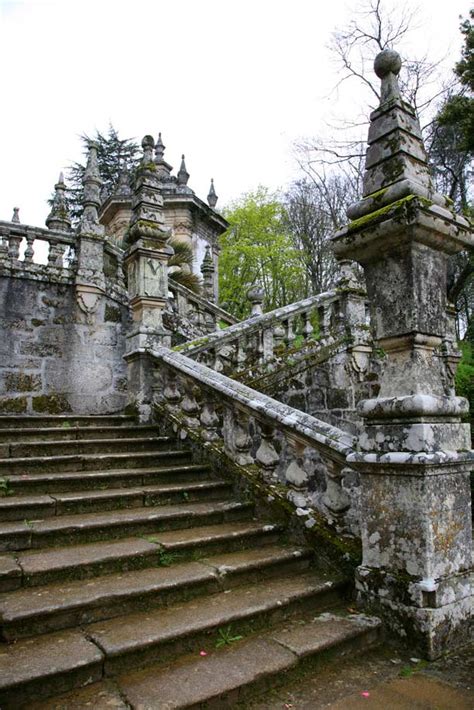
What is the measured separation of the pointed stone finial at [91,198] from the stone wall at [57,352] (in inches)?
46.4

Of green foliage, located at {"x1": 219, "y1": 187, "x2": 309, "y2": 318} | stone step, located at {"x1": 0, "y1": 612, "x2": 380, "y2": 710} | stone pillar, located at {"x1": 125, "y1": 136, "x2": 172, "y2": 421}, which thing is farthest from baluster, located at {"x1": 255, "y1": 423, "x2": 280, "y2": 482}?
green foliage, located at {"x1": 219, "y1": 187, "x2": 309, "y2": 318}

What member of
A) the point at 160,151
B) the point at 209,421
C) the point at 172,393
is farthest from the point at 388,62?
the point at 160,151

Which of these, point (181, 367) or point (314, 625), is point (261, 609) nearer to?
point (314, 625)

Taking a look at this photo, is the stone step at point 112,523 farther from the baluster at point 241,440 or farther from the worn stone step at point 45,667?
the worn stone step at point 45,667

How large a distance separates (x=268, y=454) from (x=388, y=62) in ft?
10.7

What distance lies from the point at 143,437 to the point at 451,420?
367cm

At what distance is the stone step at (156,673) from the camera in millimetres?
2406

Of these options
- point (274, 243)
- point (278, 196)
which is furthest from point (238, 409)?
point (278, 196)

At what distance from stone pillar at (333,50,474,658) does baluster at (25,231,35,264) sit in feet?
21.7

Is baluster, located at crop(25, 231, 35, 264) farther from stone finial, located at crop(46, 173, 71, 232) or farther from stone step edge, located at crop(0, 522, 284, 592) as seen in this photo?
stone step edge, located at crop(0, 522, 284, 592)

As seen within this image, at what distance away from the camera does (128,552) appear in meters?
3.60

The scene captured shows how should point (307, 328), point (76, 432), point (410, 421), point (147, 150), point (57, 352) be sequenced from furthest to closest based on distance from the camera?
point (307, 328)
point (57, 352)
point (147, 150)
point (76, 432)
point (410, 421)

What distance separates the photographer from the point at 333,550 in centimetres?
393

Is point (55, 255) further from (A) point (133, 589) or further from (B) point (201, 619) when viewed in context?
(B) point (201, 619)
